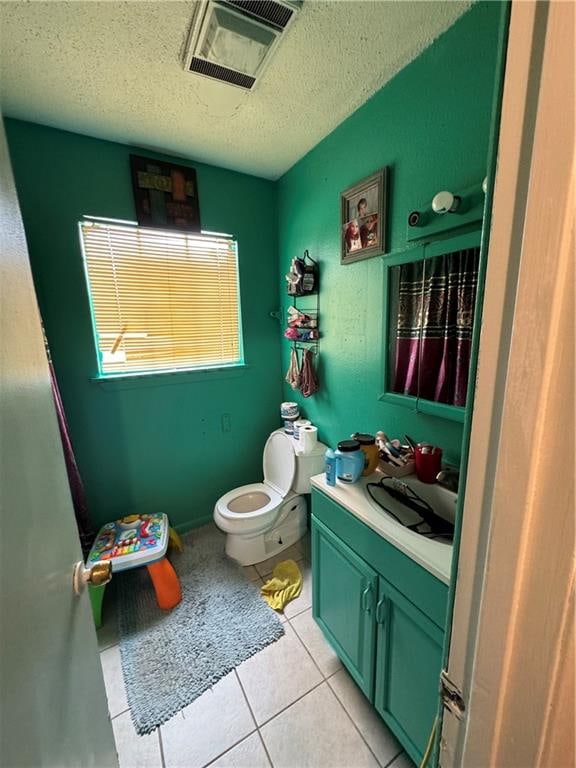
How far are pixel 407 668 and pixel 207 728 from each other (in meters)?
0.83

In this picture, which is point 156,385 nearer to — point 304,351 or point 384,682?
point 304,351

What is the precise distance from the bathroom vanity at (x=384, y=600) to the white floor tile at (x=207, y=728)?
44 centimetres

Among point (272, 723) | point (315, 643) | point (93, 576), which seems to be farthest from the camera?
point (315, 643)

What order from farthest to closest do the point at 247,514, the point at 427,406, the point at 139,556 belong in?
1. the point at 247,514
2. the point at 139,556
3. the point at 427,406

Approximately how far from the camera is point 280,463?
2.08m

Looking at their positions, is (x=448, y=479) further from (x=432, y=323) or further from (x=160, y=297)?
(x=160, y=297)

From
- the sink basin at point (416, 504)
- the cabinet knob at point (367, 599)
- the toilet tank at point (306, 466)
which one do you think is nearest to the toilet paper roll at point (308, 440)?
the toilet tank at point (306, 466)

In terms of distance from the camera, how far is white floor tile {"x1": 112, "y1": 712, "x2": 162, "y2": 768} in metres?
1.05

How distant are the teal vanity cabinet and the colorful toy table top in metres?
0.93

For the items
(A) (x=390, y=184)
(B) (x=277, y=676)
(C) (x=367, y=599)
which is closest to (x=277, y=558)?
(B) (x=277, y=676)

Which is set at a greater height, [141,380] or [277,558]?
[141,380]

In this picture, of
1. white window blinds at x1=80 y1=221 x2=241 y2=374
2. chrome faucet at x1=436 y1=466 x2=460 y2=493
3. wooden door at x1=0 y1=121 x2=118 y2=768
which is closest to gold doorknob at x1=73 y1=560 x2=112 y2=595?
wooden door at x1=0 y1=121 x2=118 y2=768

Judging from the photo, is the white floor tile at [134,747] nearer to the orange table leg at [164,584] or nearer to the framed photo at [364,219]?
the orange table leg at [164,584]

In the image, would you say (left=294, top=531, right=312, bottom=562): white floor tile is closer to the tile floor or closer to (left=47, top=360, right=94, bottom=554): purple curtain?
the tile floor
